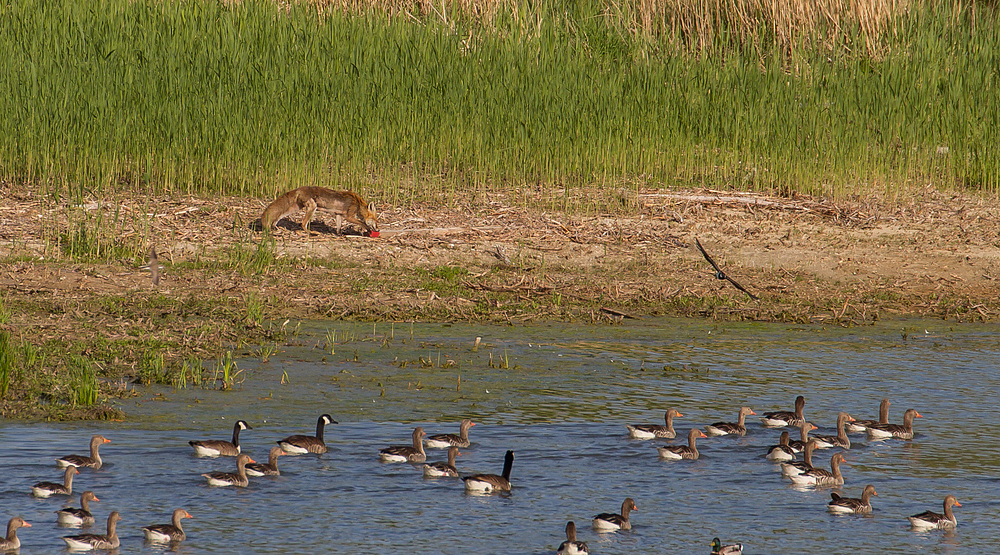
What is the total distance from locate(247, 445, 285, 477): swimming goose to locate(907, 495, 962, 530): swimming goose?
150 inches

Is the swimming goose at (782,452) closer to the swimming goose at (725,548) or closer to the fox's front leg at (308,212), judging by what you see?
the swimming goose at (725,548)

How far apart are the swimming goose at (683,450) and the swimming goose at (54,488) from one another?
3712 mm

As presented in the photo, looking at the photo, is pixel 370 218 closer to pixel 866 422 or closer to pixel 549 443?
pixel 549 443

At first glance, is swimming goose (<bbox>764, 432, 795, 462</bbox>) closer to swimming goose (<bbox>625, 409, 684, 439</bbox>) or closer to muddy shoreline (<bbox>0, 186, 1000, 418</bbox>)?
swimming goose (<bbox>625, 409, 684, 439</bbox>)

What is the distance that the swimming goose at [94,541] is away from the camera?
6.58 m

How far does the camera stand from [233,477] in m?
7.75

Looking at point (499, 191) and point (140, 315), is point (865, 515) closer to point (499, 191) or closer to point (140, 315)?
point (140, 315)

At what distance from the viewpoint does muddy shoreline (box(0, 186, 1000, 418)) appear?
11.8 meters

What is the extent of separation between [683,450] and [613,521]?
1657 millimetres

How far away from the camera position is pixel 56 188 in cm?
1514

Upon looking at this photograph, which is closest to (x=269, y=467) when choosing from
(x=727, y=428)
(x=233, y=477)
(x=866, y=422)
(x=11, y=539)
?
(x=233, y=477)

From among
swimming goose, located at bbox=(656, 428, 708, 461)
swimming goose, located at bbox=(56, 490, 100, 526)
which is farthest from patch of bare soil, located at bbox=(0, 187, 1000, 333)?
swimming goose, located at bbox=(56, 490, 100, 526)

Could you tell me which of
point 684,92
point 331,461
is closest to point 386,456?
point 331,461

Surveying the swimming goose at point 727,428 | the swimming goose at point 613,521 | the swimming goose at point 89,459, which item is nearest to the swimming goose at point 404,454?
the swimming goose at point 613,521
